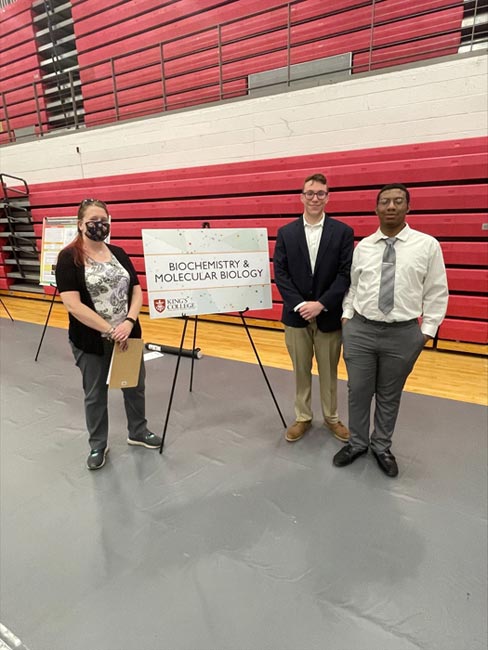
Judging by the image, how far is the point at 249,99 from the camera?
184 inches

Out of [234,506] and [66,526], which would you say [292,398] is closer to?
[234,506]

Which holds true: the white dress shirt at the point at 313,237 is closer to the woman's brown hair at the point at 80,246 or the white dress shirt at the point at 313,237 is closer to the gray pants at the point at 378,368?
the gray pants at the point at 378,368

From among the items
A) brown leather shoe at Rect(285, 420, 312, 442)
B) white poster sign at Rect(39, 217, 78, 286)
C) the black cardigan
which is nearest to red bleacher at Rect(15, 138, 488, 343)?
white poster sign at Rect(39, 217, 78, 286)

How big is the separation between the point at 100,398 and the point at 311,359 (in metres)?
1.38

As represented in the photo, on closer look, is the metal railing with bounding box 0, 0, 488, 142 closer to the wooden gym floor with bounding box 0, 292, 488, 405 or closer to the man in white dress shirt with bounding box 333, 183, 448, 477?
the wooden gym floor with bounding box 0, 292, 488, 405

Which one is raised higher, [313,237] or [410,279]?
[313,237]

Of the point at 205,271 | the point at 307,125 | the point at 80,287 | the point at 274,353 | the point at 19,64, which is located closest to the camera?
the point at 80,287

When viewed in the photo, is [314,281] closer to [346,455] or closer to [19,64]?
[346,455]

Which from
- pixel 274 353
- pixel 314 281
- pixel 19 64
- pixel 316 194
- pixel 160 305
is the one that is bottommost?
pixel 274 353

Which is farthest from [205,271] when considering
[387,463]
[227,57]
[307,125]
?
[227,57]

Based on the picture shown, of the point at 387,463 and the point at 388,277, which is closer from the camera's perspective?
the point at 388,277

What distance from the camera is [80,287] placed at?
1.90m

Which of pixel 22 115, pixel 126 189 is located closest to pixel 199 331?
pixel 126 189

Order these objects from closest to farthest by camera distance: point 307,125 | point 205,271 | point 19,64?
point 205,271 → point 307,125 → point 19,64
